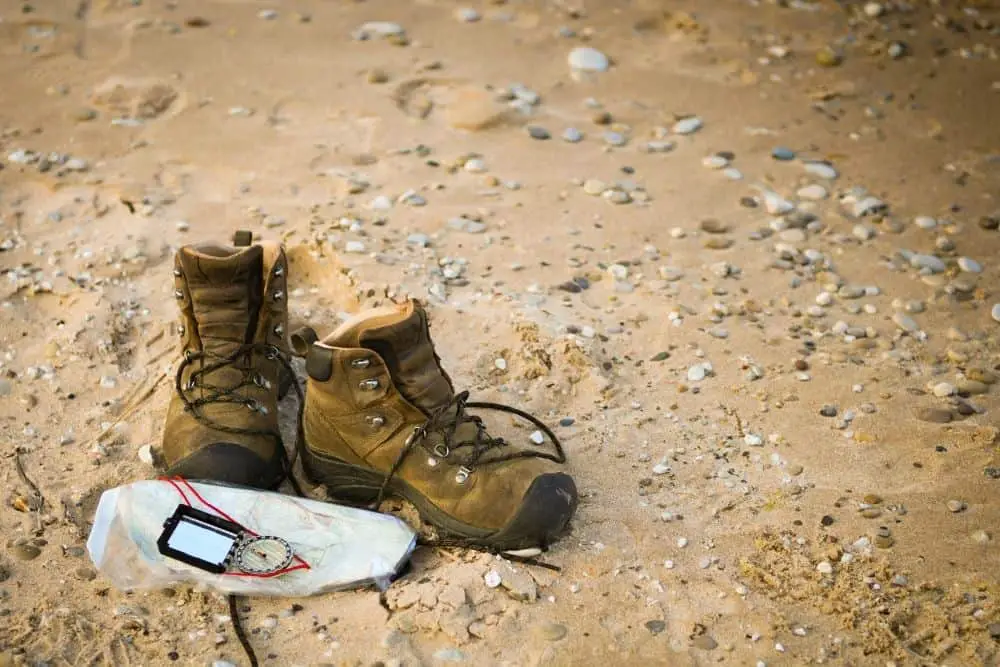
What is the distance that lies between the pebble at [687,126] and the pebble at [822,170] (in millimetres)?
591

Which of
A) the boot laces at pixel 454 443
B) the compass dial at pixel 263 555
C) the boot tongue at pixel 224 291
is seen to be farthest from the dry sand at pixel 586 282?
the boot tongue at pixel 224 291

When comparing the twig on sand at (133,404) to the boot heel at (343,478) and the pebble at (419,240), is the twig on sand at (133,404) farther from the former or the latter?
the pebble at (419,240)

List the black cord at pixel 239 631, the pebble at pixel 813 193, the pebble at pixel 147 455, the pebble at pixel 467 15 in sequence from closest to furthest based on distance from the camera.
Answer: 1. the black cord at pixel 239 631
2. the pebble at pixel 147 455
3. the pebble at pixel 813 193
4. the pebble at pixel 467 15

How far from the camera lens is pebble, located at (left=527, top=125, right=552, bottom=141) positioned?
17.1 feet

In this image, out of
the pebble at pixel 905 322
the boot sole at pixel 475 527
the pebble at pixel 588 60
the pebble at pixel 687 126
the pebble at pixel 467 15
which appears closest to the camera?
the boot sole at pixel 475 527

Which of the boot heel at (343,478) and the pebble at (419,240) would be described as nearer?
the boot heel at (343,478)

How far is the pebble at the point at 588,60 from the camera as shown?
229 inches

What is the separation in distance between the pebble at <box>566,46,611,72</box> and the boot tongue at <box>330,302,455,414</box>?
10.7 feet

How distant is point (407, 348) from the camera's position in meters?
2.88

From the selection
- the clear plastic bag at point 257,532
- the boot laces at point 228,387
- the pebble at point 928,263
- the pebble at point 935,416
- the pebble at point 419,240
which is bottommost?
the pebble at point 928,263

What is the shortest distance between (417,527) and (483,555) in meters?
0.26

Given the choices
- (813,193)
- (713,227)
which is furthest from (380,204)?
(813,193)

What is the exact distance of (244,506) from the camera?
2.84m

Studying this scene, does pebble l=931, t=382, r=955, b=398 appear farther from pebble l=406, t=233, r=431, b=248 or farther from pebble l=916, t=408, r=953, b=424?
pebble l=406, t=233, r=431, b=248
